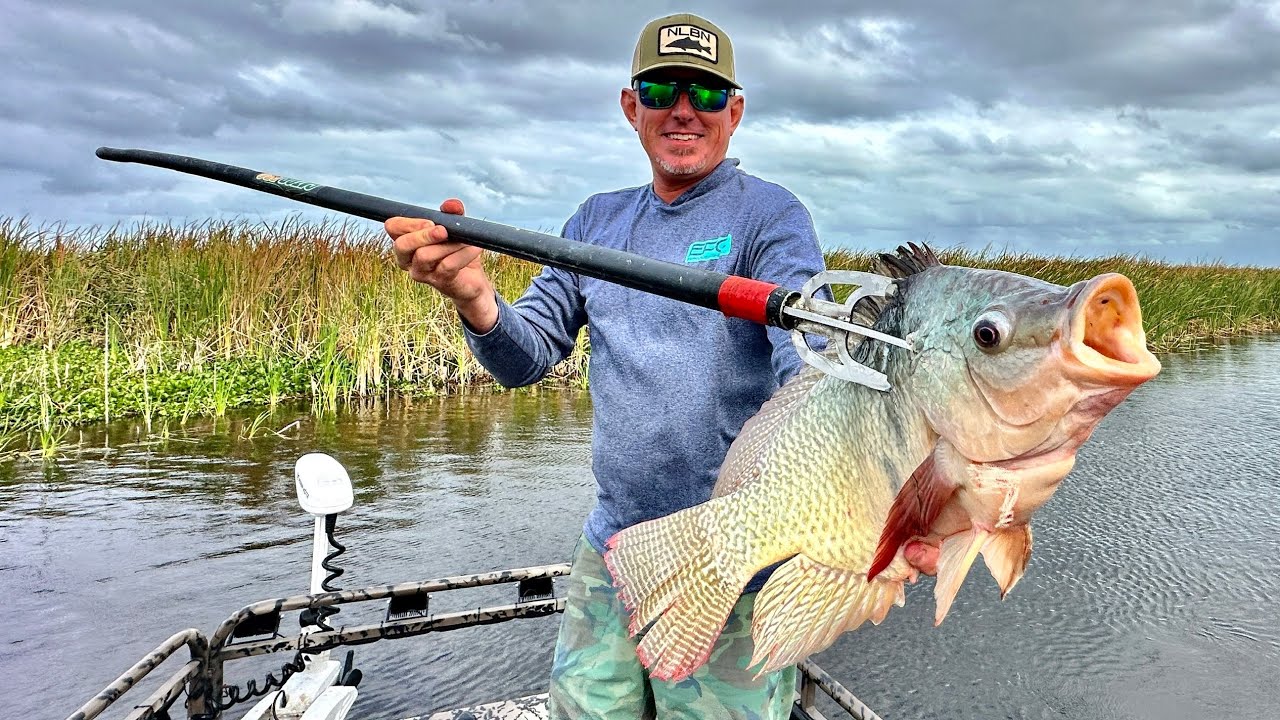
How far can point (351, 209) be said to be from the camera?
80.6 inches

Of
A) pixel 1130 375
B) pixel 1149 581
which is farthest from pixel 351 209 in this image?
pixel 1149 581

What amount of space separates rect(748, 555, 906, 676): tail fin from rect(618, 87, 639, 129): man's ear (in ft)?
5.45

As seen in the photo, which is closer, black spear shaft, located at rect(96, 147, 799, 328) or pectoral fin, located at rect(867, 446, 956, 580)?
pectoral fin, located at rect(867, 446, 956, 580)

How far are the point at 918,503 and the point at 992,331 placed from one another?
0.93 ft

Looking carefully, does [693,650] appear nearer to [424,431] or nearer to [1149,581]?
[1149,581]

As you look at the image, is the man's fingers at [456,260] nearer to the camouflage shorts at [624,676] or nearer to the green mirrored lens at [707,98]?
the green mirrored lens at [707,98]

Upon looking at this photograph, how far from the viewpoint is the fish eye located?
45.1 inches

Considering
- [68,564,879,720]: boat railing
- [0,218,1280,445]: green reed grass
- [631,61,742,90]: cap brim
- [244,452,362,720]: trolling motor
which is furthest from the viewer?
[0,218,1280,445]: green reed grass

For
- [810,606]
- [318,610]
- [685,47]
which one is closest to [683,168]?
[685,47]

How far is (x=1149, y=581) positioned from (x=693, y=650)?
4.83 meters

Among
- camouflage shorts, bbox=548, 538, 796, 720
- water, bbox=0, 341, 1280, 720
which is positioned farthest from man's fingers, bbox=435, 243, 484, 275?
water, bbox=0, 341, 1280, 720

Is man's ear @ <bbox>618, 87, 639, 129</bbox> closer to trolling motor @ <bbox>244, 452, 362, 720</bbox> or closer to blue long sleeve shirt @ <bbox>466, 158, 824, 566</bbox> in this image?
blue long sleeve shirt @ <bbox>466, 158, 824, 566</bbox>

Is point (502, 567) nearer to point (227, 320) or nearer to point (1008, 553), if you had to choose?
point (1008, 553)

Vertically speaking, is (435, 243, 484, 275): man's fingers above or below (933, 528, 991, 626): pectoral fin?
above
